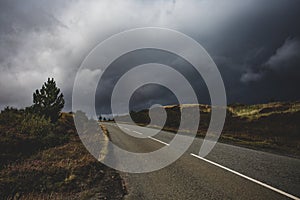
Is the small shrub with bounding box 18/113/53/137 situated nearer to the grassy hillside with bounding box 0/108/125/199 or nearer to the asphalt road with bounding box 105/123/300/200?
the grassy hillside with bounding box 0/108/125/199

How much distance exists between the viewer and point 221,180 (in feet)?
18.6

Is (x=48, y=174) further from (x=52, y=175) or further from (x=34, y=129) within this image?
(x=34, y=129)

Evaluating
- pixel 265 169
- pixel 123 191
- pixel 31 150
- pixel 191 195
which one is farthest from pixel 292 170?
pixel 31 150

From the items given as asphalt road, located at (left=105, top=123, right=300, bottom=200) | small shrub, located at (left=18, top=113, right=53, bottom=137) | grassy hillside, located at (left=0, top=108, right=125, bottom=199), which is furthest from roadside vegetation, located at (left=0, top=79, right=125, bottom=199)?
asphalt road, located at (left=105, top=123, right=300, bottom=200)

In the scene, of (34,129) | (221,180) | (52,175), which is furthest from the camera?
(34,129)

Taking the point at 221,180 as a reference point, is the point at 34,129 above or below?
above

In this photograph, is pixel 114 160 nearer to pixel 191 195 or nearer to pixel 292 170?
pixel 191 195

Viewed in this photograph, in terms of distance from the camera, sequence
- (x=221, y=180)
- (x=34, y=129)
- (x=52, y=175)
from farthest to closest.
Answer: (x=34, y=129) < (x=52, y=175) < (x=221, y=180)

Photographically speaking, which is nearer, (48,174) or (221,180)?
(221,180)

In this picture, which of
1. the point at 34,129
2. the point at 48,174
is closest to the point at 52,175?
the point at 48,174

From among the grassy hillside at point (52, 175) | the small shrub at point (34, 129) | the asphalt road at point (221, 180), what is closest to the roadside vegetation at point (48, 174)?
the grassy hillside at point (52, 175)

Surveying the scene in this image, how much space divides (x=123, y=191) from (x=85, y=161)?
3337 millimetres

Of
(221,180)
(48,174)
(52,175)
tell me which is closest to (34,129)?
(48,174)

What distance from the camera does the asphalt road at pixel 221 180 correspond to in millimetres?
4766
